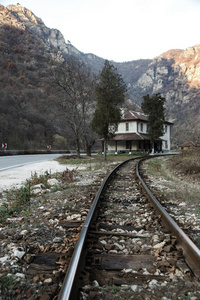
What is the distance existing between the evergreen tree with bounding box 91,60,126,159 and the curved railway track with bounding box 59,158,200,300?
62.7 ft

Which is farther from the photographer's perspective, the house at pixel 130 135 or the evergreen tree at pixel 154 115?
the house at pixel 130 135

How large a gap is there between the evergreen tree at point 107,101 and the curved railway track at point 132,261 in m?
19.1

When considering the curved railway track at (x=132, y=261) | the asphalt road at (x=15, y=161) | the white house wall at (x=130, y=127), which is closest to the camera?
the curved railway track at (x=132, y=261)

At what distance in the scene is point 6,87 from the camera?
58.9 meters

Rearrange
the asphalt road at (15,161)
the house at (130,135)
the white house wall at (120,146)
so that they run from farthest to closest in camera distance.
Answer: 1. the white house wall at (120,146)
2. the house at (130,135)
3. the asphalt road at (15,161)

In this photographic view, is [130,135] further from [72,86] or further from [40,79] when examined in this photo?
[40,79]

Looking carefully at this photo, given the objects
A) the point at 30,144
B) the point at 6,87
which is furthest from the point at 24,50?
the point at 30,144

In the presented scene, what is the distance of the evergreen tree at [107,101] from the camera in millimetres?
22859

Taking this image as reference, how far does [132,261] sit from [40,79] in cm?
7718

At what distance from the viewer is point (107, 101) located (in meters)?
23.1

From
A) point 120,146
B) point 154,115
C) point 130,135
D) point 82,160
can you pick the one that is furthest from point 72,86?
point 120,146

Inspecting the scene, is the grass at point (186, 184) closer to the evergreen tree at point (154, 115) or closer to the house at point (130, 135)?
the evergreen tree at point (154, 115)

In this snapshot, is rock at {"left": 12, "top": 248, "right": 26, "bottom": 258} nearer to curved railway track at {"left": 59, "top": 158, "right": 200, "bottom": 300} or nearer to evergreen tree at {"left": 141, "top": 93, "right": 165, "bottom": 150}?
curved railway track at {"left": 59, "top": 158, "right": 200, "bottom": 300}

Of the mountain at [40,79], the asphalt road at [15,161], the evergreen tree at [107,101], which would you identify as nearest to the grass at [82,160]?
the asphalt road at [15,161]
